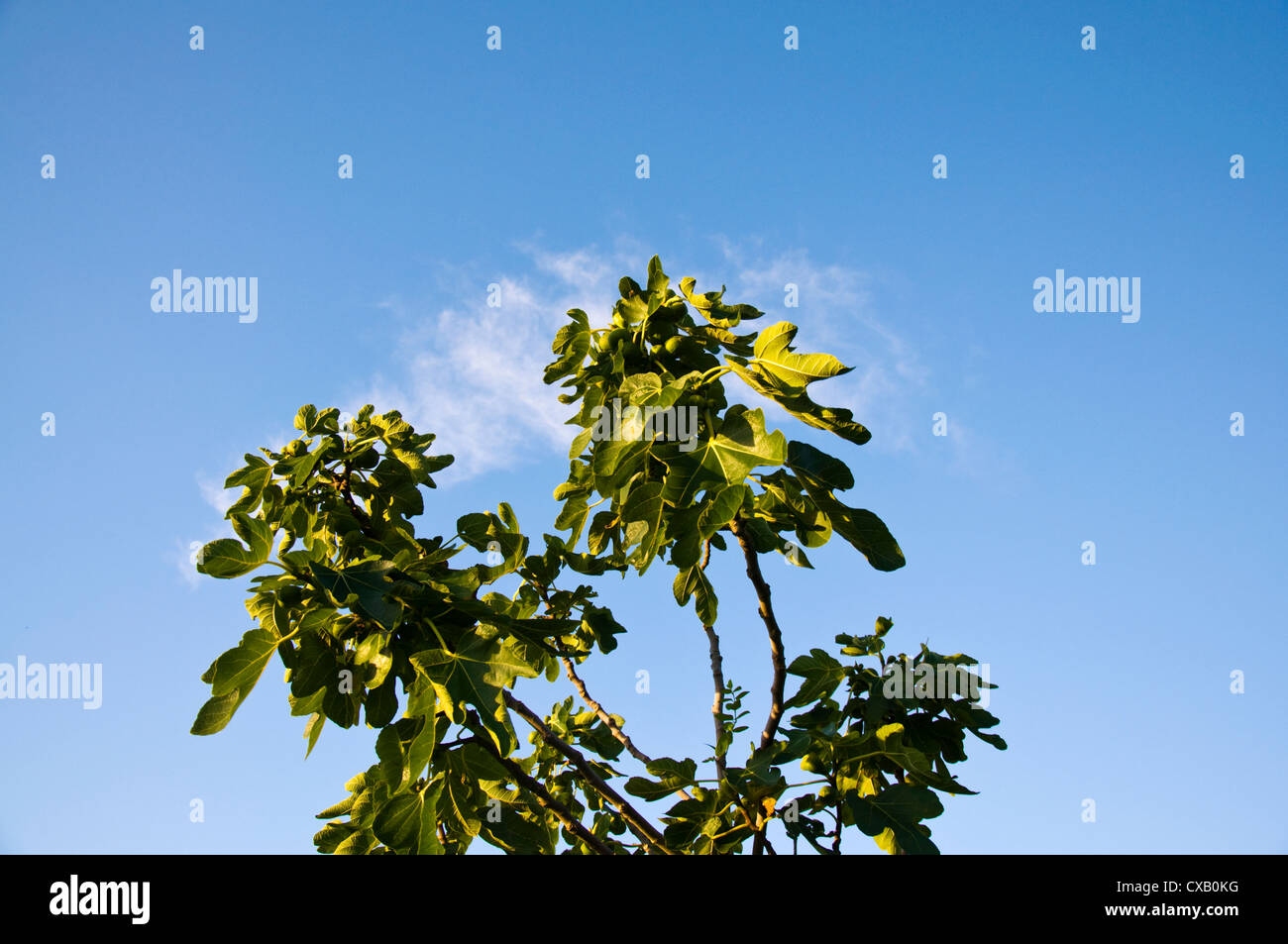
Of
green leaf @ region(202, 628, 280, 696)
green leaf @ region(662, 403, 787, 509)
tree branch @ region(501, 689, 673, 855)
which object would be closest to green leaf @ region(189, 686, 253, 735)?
green leaf @ region(202, 628, 280, 696)

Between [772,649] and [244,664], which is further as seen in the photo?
[772,649]

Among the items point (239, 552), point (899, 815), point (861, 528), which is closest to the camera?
point (239, 552)

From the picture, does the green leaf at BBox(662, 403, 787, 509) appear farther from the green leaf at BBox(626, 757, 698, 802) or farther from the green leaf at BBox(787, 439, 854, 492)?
the green leaf at BBox(626, 757, 698, 802)

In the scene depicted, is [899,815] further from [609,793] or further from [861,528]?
[609,793]

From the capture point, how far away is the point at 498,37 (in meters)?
6.85

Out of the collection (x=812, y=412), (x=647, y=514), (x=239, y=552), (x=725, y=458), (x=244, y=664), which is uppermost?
(x=812, y=412)

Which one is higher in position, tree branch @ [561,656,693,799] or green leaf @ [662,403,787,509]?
green leaf @ [662,403,787,509]

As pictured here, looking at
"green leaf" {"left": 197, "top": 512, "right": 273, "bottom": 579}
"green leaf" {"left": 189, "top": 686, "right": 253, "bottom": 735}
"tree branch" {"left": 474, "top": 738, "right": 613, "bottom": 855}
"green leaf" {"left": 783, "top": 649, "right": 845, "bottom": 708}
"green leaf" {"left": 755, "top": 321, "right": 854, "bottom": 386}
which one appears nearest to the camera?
"green leaf" {"left": 189, "top": 686, "right": 253, "bottom": 735}

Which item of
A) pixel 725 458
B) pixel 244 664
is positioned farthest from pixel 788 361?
pixel 244 664

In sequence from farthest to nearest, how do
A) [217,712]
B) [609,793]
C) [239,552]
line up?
[609,793] → [239,552] → [217,712]

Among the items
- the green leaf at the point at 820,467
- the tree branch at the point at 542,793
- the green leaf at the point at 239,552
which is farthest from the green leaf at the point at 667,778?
the green leaf at the point at 239,552

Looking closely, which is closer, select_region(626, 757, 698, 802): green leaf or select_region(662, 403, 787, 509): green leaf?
select_region(662, 403, 787, 509): green leaf
